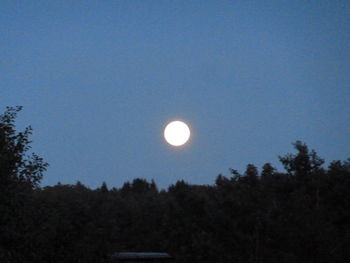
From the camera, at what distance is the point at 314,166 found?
33.3 meters

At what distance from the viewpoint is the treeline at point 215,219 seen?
32.9 feet

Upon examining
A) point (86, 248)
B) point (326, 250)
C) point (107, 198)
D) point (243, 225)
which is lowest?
point (86, 248)

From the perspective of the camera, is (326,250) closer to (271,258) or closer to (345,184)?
(271,258)

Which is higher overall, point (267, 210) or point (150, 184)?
point (150, 184)

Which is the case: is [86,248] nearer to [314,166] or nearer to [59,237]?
[59,237]

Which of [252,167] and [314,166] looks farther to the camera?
[252,167]

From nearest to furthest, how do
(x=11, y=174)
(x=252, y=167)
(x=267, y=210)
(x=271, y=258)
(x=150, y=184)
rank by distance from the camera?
(x=11, y=174) < (x=271, y=258) < (x=267, y=210) < (x=252, y=167) < (x=150, y=184)

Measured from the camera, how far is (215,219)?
29.5 metres

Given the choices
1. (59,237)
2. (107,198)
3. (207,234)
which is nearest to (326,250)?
(207,234)

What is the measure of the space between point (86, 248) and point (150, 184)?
77.6 metres

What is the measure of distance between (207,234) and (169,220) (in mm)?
8109

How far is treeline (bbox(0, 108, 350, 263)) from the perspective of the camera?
1002 cm

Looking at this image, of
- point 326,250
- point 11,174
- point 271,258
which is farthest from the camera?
point 271,258

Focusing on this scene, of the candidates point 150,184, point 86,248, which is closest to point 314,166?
point 86,248
